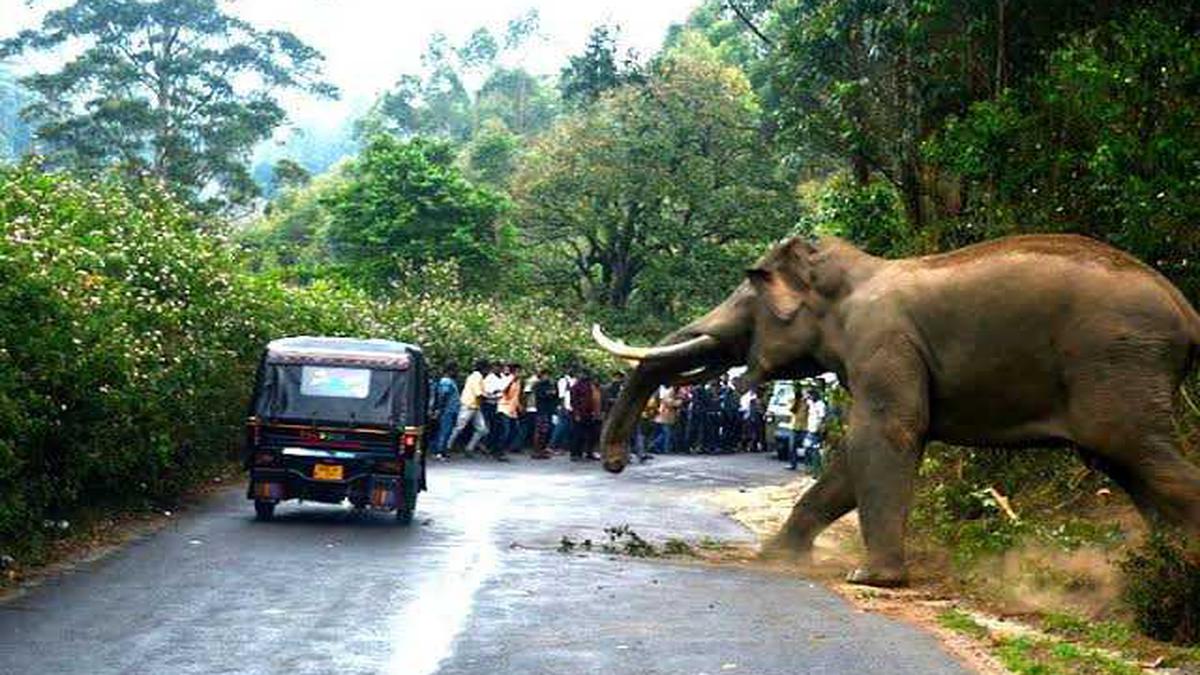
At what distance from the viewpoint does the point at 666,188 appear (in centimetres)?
5362

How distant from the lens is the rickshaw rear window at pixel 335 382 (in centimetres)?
1944

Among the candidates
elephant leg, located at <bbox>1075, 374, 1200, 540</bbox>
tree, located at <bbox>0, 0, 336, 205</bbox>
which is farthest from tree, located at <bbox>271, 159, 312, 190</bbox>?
elephant leg, located at <bbox>1075, 374, 1200, 540</bbox>

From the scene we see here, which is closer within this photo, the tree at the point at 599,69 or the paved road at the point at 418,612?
the paved road at the point at 418,612

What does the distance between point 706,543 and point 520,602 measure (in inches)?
231

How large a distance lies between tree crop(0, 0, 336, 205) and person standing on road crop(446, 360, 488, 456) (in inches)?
1032

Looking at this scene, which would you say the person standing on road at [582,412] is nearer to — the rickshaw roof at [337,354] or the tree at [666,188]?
the rickshaw roof at [337,354]

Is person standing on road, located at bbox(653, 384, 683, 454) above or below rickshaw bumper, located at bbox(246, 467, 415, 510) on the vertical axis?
above

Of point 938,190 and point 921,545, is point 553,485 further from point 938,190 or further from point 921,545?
point 921,545

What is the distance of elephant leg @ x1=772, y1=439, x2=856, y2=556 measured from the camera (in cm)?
1627

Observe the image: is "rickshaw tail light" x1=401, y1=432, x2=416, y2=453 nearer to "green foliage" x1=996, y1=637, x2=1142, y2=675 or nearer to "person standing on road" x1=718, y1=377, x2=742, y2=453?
"green foliage" x1=996, y1=637, x2=1142, y2=675

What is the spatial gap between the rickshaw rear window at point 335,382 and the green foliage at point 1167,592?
9.97 metres

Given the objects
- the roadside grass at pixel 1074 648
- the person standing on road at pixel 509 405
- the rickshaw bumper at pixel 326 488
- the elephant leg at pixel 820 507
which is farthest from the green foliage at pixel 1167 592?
the person standing on road at pixel 509 405

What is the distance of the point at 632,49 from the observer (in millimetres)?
54562

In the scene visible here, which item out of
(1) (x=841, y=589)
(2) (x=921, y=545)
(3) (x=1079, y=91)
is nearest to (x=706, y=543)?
(2) (x=921, y=545)
